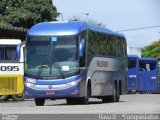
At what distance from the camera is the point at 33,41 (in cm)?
2631

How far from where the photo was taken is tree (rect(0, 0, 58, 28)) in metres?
58.5

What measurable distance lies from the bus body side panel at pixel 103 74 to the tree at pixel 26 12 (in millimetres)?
27743

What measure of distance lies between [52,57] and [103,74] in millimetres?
3865

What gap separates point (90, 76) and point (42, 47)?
2.54m

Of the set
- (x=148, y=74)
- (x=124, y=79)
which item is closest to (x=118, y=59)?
(x=124, y=79)

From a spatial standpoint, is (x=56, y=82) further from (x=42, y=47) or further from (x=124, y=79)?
(x=124, y=79)

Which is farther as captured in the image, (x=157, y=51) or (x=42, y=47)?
(x=157, y=51)

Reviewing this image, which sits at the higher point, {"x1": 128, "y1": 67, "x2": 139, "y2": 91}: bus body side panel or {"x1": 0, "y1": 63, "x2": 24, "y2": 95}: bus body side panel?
{"x1": 0, "y1": 63, "x2": 24, "y2": 95}: bus body side panel

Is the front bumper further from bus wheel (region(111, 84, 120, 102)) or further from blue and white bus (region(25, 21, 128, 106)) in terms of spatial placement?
bus wheel (region(111, 84, 120, 102))

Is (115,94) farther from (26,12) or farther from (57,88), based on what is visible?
(26,12)

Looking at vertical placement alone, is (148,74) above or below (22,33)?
below

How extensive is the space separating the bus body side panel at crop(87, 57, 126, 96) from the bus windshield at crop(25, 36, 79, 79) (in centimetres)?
151

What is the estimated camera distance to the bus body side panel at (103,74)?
2780 cm

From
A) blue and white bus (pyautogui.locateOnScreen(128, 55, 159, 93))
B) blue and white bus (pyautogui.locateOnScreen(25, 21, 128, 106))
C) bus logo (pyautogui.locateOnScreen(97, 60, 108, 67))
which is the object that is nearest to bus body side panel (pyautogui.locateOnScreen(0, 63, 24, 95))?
bus logo (pyautogui.locateOnScreen(97, 60, 108, 67))
